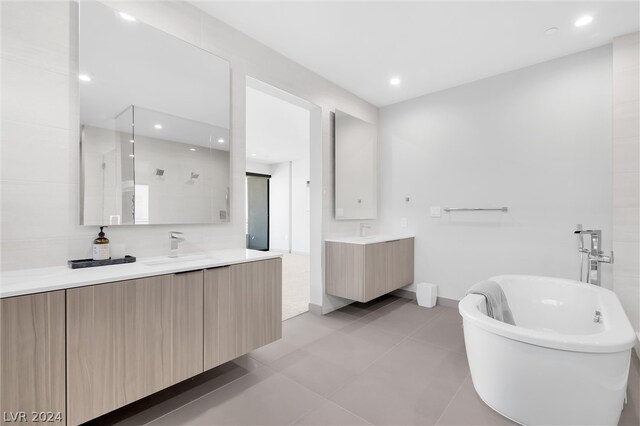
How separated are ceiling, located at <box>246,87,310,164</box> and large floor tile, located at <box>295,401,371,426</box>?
2605 millimetres

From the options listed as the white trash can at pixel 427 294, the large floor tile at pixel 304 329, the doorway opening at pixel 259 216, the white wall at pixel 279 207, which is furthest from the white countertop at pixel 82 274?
the doorway opening at pixel 259 216

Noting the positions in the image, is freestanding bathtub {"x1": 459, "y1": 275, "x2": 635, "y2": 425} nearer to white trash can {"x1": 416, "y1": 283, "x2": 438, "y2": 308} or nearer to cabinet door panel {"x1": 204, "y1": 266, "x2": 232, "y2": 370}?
cabinet door panel {"x1": 204, "y1": 266, "x2": 232, "y2": 370}

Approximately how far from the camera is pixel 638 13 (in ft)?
6.84

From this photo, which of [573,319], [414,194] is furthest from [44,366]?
[414,194]

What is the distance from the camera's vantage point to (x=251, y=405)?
5.35 feet

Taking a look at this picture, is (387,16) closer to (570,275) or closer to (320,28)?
(320,28)

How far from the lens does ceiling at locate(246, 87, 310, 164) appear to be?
3.79 m

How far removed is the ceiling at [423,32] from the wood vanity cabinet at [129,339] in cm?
197

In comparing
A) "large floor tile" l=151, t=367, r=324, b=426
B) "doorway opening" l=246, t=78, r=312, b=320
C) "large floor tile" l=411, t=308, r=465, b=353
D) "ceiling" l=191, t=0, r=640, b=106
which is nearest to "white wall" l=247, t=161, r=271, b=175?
"doorway opening" l=246, t=78, r=312, b=320

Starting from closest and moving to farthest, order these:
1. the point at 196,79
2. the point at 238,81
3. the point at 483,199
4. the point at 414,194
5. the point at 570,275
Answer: the point at 196,79, the point at 238,81, the point at 570,275, the point at 483,199, the point at 414,194

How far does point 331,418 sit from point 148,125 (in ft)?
6.74

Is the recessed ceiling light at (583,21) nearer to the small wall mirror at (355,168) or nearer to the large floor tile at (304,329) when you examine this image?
the small wall mirror at (355,168)

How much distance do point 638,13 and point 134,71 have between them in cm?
355

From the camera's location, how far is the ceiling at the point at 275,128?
3.79 meters
